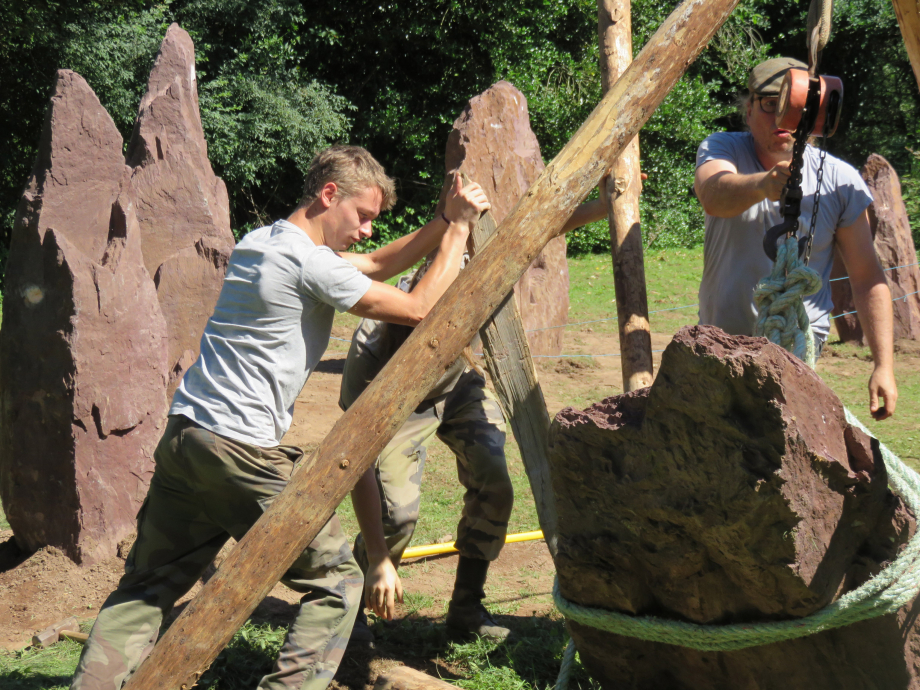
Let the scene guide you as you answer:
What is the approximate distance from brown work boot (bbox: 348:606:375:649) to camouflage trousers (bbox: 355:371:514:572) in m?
0.25

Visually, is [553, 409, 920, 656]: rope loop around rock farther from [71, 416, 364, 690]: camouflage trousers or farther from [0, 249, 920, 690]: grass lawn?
[0, 249, 920, 690]: grass lawn

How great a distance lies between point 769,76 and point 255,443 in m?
2.21

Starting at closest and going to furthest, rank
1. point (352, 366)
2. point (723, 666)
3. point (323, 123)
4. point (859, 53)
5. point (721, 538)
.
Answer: point (721, 538)
point (723, 666)
point (352, 366)
point (323, 123)
point (859, 53)

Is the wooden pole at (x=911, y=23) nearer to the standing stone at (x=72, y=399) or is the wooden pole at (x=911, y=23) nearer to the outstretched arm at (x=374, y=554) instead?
the outstretched arm at (x=374, y=554)

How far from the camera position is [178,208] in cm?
745

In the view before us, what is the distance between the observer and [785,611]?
1.88 meters

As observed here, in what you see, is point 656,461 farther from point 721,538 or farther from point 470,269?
point 470,269

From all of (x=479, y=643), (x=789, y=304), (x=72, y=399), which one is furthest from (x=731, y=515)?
(x=72, y=399)

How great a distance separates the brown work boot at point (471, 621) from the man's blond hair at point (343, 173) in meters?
1.83

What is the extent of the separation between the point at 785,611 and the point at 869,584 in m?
0.19

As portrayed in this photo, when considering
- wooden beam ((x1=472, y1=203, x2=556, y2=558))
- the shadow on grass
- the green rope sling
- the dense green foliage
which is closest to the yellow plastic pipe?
the shadow on grass

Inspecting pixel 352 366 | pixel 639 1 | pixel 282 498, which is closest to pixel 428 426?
pixel 352 366

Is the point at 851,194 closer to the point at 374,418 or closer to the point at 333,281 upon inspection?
the point at 333,281

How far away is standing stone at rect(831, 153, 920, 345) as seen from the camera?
9.04 meters
